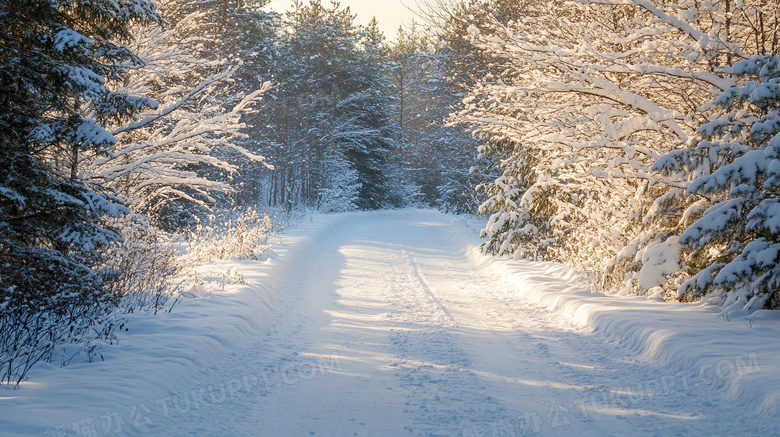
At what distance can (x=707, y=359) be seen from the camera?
513 cm

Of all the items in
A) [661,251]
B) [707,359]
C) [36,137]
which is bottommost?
[707,359]

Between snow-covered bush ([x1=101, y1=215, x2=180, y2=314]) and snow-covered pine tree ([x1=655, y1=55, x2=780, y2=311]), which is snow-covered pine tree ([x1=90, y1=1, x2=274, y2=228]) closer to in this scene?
snow-covered bush ([x1=101, y1=215, x2=180, y2=314])

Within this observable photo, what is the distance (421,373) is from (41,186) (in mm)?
4357

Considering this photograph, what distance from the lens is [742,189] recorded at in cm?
604

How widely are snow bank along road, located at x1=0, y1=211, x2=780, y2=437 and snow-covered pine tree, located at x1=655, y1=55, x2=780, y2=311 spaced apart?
0.48m

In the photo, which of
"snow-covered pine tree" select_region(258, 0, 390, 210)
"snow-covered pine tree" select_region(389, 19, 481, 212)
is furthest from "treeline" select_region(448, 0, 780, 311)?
"snow-covered pine tree" select_region(258, 0, 390, 210)

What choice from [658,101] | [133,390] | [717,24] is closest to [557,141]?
[658,101]

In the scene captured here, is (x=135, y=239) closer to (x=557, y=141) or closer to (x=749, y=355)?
(x=557, y=141)

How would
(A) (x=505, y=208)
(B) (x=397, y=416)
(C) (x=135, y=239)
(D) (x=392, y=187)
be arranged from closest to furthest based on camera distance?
(B) (x=397, y=416) < (C) (x=135, y=239) < (A) (x=505, y=208) < (D) (x=392, y=187)

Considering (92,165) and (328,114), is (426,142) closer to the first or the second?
(328,114)

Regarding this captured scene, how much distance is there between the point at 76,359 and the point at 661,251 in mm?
7238

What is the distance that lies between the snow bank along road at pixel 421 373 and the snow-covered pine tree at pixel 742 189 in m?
0.48

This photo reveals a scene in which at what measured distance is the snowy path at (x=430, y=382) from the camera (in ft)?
13.7

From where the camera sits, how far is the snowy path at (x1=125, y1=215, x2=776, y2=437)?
4.18m
